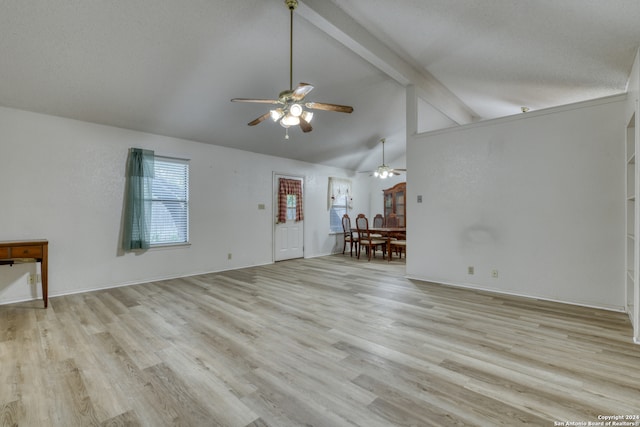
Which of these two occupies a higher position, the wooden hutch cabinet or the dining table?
the wooden hutch cabinet

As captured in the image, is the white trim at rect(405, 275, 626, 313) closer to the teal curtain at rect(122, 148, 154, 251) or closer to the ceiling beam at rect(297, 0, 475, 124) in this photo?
the ceiling beam at rect(297, 0, 475, 124)

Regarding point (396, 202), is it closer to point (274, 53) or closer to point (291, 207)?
point (291, 207)

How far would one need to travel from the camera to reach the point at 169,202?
5.12 m

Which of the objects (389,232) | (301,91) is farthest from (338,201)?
(301,91)

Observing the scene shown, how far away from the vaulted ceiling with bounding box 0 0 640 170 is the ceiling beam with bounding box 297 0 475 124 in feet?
0.07

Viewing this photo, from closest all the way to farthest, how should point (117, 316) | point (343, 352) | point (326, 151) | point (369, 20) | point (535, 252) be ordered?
point (343, 352) < point (117, 316) < point (369, 20) < point (535, 252) < point (326, 151)

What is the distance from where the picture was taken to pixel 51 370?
2.13 meters

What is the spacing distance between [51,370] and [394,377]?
8.15ft

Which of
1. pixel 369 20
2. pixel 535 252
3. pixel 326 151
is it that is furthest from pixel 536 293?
pixel 326 151

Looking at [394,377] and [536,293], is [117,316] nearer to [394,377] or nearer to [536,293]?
[394,377]

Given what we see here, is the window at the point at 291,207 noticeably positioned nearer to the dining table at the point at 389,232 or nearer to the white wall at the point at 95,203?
the white wall at the point at 95,203

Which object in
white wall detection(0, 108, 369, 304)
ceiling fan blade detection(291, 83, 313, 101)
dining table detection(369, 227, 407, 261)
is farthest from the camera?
dining table detection(369, 227, 407, 261)

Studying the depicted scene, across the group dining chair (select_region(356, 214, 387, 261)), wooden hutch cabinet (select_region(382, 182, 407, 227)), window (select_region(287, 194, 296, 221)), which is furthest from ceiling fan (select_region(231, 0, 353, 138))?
wooden hutch cabinet (select_region(382, 182, 407, 227))

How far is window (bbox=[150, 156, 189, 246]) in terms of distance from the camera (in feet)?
16.2
